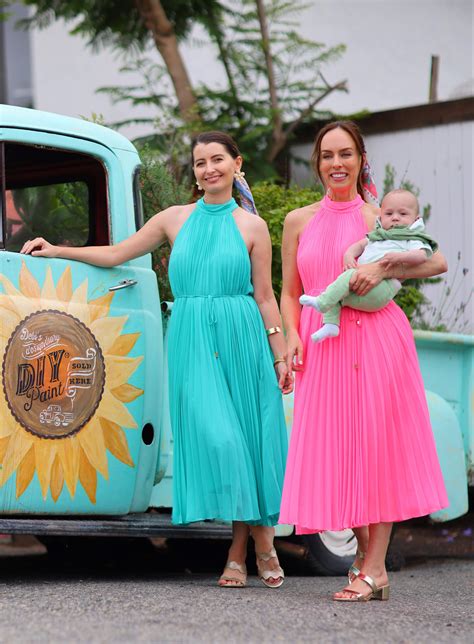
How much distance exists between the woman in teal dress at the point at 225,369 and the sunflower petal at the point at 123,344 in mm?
254

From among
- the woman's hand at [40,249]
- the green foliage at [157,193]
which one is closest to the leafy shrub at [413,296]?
the green foliage at [157,193]

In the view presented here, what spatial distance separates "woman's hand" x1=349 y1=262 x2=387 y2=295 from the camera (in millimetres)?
4633

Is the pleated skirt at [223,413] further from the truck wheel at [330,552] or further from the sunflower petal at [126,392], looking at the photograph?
the truck wheel at [330,552]

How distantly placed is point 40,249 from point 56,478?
0.94m

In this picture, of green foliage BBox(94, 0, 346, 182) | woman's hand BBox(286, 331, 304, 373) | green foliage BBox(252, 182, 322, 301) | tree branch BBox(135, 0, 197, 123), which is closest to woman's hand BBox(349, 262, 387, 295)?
woman's hand BBox(286, 331, 304, 373)

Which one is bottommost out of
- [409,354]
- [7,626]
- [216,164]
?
[7,626]

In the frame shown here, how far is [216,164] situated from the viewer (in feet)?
16.6

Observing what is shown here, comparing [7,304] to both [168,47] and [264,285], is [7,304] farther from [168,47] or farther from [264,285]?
[168,47]

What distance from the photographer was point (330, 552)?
6078 mm

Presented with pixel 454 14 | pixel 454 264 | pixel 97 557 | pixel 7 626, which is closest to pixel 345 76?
pixel 454 14

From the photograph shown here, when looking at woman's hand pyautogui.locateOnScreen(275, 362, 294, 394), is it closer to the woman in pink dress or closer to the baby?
the woman in pink dress

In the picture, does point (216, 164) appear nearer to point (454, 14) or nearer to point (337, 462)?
point (337, 462)

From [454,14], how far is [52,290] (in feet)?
30.8

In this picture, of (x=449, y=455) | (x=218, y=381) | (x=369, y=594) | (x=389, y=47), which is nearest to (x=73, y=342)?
(x=218, y=381)
